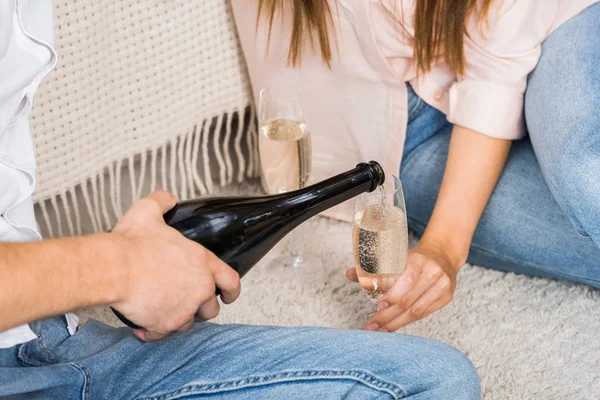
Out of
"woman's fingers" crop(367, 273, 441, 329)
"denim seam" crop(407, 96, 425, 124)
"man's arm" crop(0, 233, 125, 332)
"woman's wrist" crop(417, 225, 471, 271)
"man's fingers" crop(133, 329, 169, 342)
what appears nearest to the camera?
"man's arm" crop(0, 233, 125, 332)

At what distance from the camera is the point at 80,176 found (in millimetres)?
1193

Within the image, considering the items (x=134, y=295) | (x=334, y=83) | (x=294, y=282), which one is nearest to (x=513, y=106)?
(x=334, y=83)

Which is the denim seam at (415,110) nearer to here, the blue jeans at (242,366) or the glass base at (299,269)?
the glass base at (299,269)

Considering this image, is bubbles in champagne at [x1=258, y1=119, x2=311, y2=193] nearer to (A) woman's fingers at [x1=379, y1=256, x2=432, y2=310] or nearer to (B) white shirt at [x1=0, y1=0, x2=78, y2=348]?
(A) woman's fingers at [x1=379, y1=256, x2=432, y2=310]

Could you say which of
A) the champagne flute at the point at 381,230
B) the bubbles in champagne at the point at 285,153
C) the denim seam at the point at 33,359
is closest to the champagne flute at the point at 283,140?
the bubbles in champagne at the point at 285,153

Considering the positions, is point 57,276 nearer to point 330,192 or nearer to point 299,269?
point 330,192

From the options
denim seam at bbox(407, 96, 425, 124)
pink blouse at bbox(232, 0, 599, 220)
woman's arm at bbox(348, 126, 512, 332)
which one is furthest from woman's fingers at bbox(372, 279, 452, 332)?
denim seam at bbox(407, 96, 425, 124)

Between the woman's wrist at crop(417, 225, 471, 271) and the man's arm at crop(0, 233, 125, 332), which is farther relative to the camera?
the woman's wrist at crop(417, 225, 471, 271)

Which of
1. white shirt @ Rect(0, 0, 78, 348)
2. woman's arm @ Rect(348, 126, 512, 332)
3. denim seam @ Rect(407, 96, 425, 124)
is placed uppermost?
white shirt @ Rect(0, 0, 78, 348)

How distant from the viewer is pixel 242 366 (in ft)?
2.32

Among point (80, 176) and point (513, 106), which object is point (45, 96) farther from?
point (513, 106)

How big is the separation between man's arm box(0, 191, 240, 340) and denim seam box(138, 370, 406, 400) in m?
0.06

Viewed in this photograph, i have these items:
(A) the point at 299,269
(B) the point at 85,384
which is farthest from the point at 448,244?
(B) the point at 85,384

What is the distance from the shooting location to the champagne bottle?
809mm
